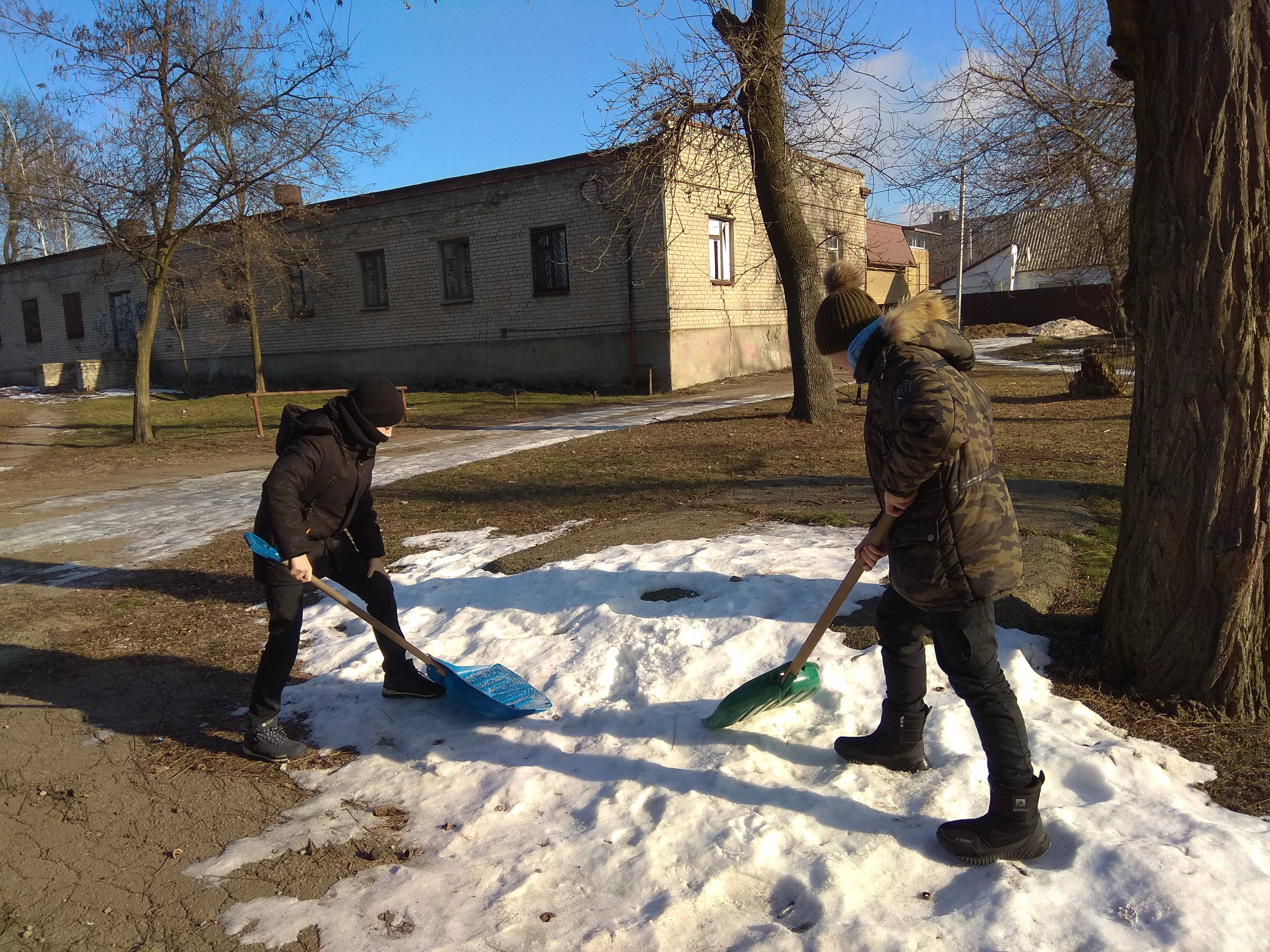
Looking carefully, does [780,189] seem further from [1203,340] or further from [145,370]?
[145,370]

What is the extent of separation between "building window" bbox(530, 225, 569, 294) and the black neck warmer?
17.9 metres

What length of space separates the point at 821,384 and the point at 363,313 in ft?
56.9

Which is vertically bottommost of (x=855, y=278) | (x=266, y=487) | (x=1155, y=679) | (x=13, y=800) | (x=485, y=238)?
(x=13, y=800)

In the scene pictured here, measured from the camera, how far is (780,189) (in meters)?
10.8

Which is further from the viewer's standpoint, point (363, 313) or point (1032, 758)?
point (363, 313)

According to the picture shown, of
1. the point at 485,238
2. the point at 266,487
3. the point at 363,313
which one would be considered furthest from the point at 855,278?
the point at 363,313

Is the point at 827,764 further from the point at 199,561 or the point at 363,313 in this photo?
the point at 363,313

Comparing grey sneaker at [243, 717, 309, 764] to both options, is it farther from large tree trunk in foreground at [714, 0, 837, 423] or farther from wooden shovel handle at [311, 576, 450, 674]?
large tree trunk in foreground at [714, 0, 837, 423]

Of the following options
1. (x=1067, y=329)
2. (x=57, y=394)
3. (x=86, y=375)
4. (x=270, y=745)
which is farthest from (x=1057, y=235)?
(x=57, y=394)

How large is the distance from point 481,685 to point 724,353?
60.7ft

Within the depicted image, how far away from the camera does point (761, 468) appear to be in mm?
8680

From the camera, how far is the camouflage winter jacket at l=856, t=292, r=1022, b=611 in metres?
2.57

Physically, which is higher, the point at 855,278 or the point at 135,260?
the point at 135,260

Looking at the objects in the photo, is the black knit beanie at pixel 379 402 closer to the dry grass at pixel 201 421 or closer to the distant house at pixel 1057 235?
the dry grass at pixel 201 421
